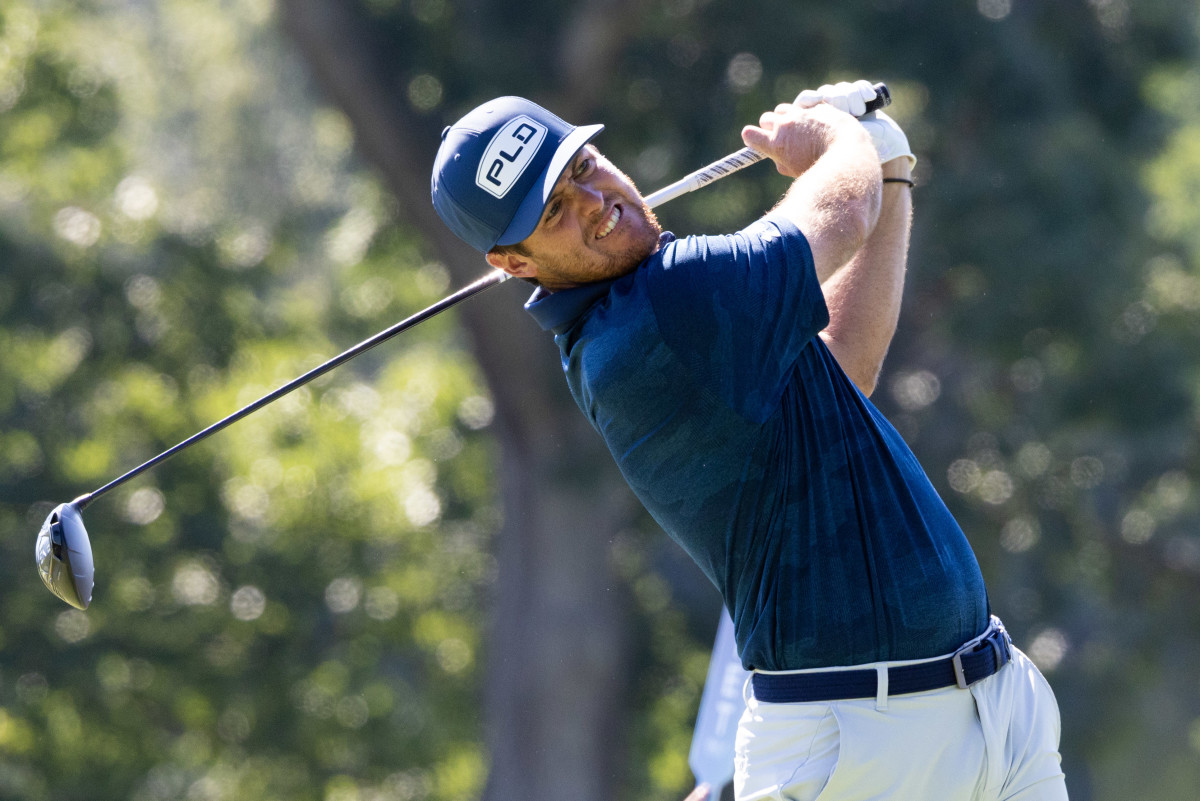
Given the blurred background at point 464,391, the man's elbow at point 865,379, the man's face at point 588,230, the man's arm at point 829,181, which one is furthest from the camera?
the blurred background at point 464,391

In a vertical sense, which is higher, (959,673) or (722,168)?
(722,168)

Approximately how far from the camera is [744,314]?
2555mm

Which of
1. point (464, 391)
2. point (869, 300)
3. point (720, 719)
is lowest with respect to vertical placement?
point (720, 719)

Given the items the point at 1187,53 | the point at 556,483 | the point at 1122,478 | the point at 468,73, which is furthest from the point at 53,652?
the point at 1187,53

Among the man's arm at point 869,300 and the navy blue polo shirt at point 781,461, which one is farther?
the man's arm at point 869,300

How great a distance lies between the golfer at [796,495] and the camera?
8.33 feet

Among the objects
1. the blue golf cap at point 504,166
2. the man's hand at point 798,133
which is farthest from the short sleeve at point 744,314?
the man's hand at point 798,133

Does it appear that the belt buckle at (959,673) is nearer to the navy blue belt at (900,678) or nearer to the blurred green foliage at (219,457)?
the navy blue belt at (900,678)

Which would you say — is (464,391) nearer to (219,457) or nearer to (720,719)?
(219,457)

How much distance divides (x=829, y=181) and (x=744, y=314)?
0.35m

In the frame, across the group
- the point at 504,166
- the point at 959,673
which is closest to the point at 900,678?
the point at 959,673

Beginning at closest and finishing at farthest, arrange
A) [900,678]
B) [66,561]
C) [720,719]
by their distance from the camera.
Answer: [900,678], [66,561], [720,719]

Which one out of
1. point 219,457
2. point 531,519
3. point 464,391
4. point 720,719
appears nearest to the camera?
point 720,719

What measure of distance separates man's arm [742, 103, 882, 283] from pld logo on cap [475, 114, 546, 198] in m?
0.47
